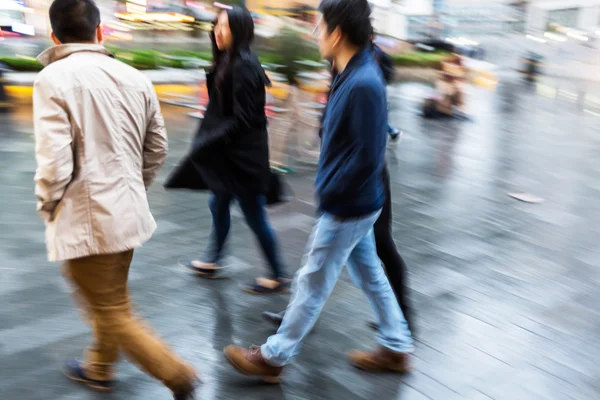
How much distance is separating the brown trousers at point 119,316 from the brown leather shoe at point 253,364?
0.40 m

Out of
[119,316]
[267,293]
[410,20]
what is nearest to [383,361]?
[267,293]

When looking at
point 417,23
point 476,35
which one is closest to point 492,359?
point 417,23

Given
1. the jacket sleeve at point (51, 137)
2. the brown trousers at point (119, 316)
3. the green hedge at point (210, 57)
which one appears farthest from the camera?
the green hedge at point (210, 57)

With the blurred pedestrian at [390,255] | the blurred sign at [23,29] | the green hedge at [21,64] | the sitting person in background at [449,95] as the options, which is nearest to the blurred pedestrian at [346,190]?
the blurred pedestrian at [390,255]

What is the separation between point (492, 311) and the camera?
400 centimetres

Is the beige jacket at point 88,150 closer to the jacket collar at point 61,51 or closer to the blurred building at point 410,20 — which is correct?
the jacket collar at point 61,51

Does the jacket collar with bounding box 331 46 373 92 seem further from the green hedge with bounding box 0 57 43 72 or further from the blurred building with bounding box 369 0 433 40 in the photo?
the blurred building with bounding box 369 0 433 40

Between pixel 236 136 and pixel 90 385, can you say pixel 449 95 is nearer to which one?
pixel 236 136

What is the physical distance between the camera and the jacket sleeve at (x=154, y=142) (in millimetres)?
2682

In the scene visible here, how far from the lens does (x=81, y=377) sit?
→ 3018mm

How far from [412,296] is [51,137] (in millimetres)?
2632

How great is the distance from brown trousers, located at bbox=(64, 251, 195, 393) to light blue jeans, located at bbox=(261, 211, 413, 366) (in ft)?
1.71

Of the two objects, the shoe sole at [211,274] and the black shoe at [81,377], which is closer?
the black shoe at [81,377]

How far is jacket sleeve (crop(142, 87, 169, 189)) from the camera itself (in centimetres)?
268
